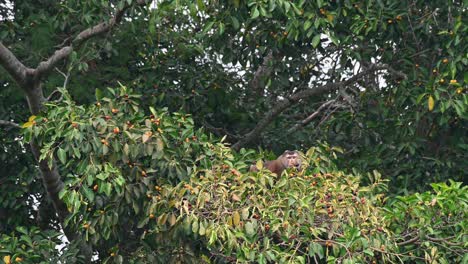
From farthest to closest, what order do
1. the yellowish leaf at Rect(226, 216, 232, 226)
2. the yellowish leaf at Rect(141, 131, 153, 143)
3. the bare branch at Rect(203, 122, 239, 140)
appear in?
the bare branch at Rect(203, 122, 239, 140)
the yellowish leaf at Rect(141, 131, 153, 143)
the yellowish leaf at Rect(226, 216, 232, 226)

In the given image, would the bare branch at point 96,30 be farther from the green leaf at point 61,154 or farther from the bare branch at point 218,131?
the bare branch at point 218,131

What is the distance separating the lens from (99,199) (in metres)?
8.49

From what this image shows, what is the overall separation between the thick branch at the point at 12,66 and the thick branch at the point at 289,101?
7.77 feet

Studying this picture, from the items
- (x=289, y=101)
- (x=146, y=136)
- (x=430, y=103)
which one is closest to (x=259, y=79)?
(x=289, y=101)

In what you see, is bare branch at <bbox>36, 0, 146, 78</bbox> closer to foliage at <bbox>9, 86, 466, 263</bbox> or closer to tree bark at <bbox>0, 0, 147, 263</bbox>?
tree bark at <bbox>0, 0, 147, 263</bbox>

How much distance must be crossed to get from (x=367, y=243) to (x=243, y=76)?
3.77 m

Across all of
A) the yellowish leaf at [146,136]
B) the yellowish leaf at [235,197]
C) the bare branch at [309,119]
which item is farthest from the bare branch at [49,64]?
the bare branch at [309,119]

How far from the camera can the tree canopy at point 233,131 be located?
26.9ft

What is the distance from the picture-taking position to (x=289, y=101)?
10.5 metres

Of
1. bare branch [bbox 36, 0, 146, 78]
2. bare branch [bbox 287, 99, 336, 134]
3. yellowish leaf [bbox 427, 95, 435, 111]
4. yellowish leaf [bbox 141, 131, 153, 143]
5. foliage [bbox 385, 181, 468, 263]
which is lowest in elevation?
foliage [bbox 385, 181, 468, 263]

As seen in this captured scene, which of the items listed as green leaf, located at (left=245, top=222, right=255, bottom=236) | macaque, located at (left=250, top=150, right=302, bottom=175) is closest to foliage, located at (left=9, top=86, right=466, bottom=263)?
green leaf, located at (left=245, top=222, right=255, bottom=236)

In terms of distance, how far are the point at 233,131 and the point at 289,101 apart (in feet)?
2.68

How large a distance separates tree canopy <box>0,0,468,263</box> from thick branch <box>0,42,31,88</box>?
0.01m

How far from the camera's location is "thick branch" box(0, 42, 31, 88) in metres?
8.67
